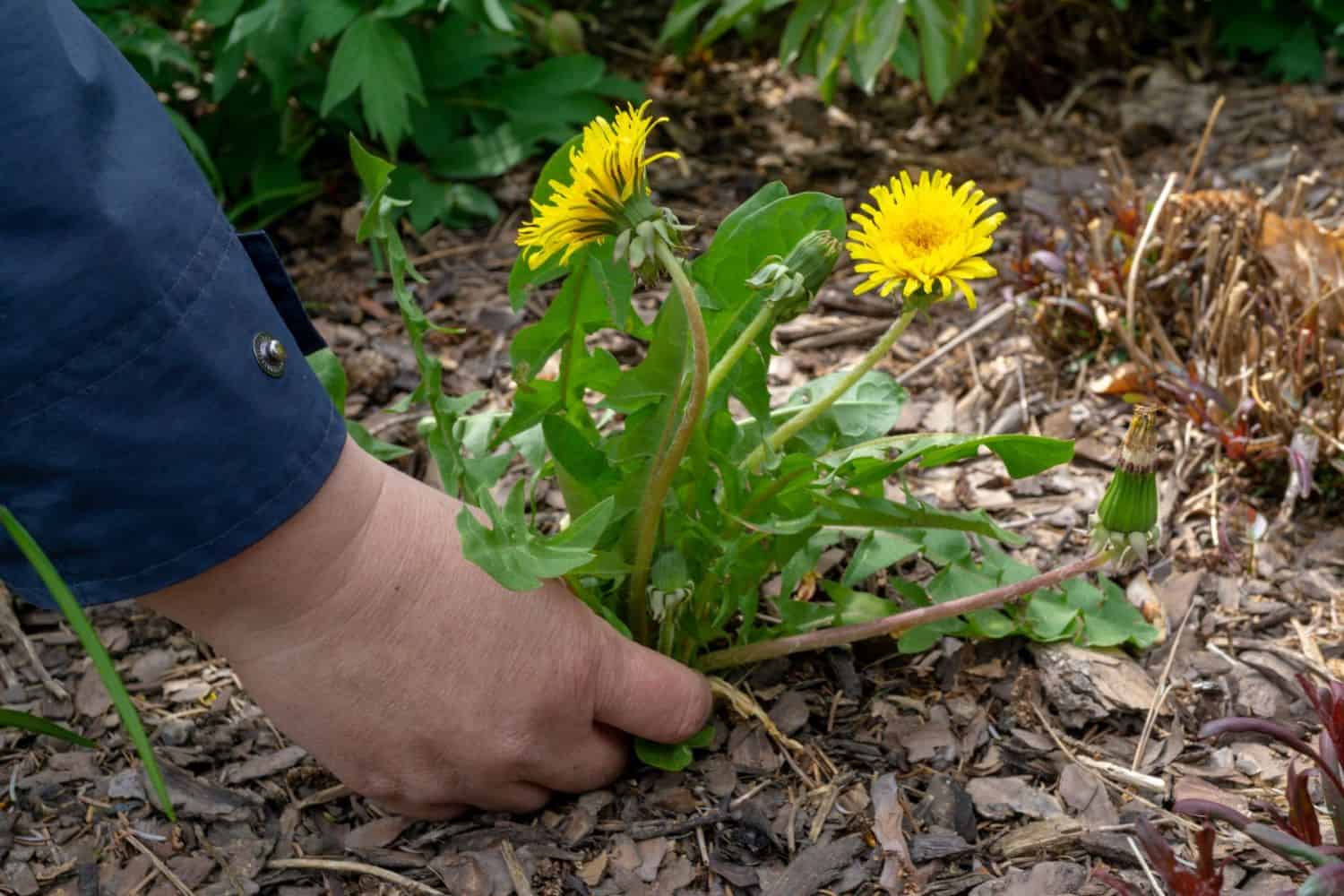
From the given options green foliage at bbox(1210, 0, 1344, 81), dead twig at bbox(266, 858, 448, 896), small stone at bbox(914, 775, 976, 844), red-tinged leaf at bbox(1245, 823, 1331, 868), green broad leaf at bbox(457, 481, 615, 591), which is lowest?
dead twig at bbox(266, 858, 448, 896)

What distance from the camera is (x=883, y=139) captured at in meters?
2.75

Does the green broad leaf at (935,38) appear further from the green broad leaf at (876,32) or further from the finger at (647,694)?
the finger at (647,694)

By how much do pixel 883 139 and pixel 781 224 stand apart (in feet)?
4.99

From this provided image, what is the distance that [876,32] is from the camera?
2.29 m

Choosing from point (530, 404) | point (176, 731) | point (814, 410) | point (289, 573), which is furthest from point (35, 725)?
point (814, 410)

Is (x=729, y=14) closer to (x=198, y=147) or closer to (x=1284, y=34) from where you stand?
(x=198, y=147)

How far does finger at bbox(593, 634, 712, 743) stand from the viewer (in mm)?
1336

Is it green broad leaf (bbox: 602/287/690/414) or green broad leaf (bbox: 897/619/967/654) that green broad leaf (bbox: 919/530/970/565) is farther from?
green broad leaf (bbox: 602/287/690/414)

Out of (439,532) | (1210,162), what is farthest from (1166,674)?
(1210,162)

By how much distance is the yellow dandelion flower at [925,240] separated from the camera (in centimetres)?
115

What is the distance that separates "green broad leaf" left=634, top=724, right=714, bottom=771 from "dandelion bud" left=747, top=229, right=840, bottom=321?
0.54m

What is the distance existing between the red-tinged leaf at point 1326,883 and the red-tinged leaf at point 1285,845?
0.9 inches

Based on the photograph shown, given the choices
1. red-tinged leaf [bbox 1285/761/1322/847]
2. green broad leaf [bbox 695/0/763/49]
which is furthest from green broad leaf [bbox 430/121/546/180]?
red-tinged leaf [bbox 1285/761/1322/847]

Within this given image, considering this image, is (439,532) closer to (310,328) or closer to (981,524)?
(310,328)
